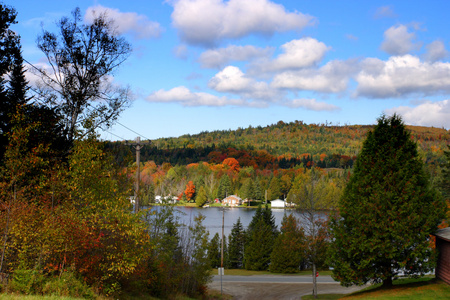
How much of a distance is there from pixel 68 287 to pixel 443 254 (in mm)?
15395

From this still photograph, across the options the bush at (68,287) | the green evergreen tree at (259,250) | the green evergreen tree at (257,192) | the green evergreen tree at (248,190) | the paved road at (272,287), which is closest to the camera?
the bush at (68,287)

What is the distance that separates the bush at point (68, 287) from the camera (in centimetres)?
1298

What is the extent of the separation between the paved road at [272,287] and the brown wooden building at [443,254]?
1287 cm

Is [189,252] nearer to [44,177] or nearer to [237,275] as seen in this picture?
[44,177]

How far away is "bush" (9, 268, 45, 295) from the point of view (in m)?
12.6

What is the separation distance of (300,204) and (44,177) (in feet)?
73.6

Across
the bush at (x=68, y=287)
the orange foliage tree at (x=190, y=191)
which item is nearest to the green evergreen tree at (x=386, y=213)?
the bush at (x=68, y=287)

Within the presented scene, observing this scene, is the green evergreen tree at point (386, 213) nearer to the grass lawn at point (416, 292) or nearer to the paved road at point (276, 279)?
the grass lawn at point (416, 292)

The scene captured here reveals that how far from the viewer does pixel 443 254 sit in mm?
18344

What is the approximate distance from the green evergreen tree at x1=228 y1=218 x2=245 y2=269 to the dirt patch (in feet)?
50.2

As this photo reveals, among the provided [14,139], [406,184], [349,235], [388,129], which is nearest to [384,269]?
[349,235]

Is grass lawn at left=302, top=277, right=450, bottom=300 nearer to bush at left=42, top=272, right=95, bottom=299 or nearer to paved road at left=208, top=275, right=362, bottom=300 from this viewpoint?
paved road at left=208, top=275, right=362, bottom=300

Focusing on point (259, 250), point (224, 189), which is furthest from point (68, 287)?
point (224, 189)

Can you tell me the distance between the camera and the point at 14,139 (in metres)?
14.8
